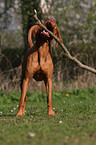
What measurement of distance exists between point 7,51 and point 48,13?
2.75 m

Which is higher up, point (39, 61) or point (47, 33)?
point (47, 33)

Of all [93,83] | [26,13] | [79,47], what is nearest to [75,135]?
[93,83]

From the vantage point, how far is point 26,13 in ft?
40.1

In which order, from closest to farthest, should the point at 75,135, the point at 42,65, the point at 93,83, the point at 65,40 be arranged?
the point at 75,135, the point at 42,65, the point at 93,83, the point at 65,40

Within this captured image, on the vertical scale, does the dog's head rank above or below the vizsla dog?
above

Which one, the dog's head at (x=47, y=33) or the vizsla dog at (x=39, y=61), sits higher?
the dog's head at (x=47, y=33)

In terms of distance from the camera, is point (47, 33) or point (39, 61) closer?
point (47, 33)

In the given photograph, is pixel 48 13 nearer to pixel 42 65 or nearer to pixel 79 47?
pixel 79 47

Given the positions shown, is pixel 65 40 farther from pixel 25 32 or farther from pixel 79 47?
pixel 25 32

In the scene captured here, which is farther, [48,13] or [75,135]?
[48,13]

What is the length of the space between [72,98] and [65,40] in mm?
3904

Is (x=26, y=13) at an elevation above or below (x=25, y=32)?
above

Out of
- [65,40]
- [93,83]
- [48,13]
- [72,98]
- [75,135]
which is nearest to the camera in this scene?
[75,135]

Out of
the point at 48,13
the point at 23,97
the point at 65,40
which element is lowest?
the point at 23,97
